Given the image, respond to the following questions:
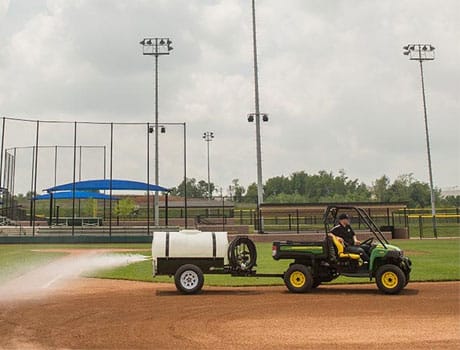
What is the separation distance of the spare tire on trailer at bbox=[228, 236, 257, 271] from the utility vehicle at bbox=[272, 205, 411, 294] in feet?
2.00

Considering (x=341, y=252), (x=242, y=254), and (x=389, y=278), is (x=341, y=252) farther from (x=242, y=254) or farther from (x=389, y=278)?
(x=242, y=254)

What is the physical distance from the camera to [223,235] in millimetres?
12633

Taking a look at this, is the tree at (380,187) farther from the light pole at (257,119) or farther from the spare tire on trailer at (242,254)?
the spare tire on trailer at (242,254)

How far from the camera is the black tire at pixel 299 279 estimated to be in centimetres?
1211

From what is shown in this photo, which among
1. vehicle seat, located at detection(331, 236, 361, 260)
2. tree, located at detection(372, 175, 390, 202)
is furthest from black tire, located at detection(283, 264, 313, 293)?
tree, located at detection(372, 175, 390, 202)

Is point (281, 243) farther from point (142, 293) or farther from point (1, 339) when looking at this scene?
point (1, 339)

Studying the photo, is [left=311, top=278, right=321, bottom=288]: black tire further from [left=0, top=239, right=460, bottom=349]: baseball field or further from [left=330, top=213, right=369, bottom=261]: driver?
[left=330, top=213, right=369, bottom=261]: driver

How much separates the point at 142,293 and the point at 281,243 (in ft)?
11.8

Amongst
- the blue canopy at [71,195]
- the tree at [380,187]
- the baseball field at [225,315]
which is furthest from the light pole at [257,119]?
the tree at [380,187]

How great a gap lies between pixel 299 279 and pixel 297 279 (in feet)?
0.16

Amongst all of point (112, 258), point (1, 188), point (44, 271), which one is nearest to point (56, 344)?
point (44, 271)

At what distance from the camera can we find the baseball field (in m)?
7.62

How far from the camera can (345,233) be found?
12188 millimetres

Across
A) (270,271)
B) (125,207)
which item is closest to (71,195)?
(125,207)
